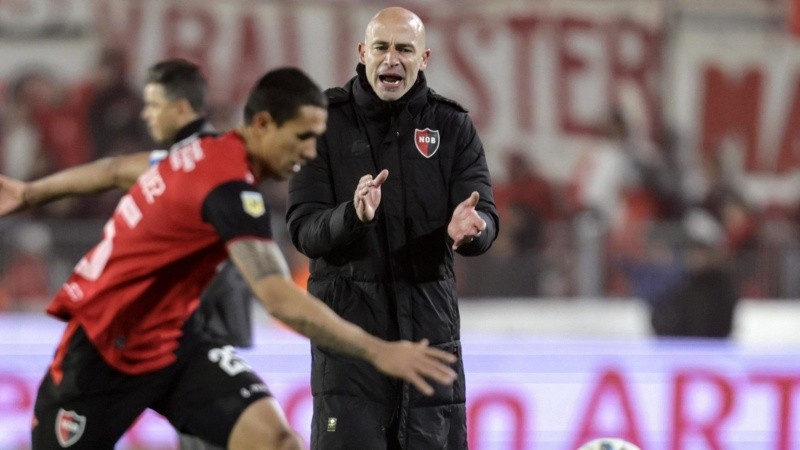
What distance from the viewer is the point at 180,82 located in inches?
241

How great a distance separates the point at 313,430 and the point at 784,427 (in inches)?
152

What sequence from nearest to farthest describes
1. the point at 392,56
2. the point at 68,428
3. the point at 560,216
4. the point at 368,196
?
1. the point at 68,428
2. the point at 368,196
3. the point at 392,56
4. the point at 560,216

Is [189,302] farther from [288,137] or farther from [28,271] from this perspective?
[28,271]

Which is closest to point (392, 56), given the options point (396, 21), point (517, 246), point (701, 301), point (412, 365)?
point (396, 21)

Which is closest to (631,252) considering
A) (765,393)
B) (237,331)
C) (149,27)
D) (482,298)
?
(482,298)

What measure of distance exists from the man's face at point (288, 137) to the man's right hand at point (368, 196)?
32cm

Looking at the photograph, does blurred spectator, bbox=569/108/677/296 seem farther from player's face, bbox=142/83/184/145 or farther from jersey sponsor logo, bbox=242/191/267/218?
jersey sponsor logo, bbox=242/191/267/218

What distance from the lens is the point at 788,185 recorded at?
600 inches

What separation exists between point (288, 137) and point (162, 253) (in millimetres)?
560

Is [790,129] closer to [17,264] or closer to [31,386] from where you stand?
[17,264]

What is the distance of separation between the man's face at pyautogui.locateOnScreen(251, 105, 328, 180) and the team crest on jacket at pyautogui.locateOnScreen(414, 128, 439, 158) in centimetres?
80

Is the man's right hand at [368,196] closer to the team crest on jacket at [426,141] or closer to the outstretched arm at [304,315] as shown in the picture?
the team crest on jacket at [426,141]

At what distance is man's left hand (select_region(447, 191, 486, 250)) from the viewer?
16.2ft

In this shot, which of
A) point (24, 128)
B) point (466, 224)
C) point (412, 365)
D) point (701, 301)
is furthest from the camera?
point (24, 128)
